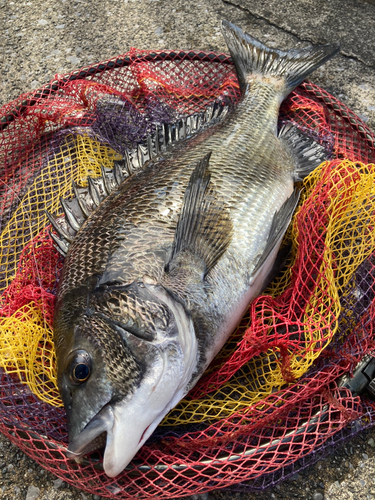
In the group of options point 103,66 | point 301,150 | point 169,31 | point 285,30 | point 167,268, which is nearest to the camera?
point 167,268

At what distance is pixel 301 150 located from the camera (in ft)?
9.30

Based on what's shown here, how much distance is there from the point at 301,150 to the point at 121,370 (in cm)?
199

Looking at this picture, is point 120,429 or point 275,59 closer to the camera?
point 120,429

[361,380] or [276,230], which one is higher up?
[276,230]

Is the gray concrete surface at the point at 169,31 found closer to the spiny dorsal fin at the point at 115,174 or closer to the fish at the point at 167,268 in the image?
the fish at the point at 167,268

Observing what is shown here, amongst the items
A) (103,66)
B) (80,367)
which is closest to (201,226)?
(80,367)

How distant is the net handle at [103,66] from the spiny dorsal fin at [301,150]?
3.33ft

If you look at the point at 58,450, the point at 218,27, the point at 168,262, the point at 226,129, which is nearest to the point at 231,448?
the point at 58,450

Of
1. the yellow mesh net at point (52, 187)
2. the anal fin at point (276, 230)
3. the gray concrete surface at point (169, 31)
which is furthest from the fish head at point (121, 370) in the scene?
the gray concrete surface at point (169, 31)

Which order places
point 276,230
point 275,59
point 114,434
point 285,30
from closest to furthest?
point 114,434 → point 276,230 → point 275,59 → point 285,30

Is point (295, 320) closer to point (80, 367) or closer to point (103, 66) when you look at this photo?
point (80, 367)

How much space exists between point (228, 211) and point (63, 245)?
3.02ft

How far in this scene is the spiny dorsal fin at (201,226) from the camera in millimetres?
2018

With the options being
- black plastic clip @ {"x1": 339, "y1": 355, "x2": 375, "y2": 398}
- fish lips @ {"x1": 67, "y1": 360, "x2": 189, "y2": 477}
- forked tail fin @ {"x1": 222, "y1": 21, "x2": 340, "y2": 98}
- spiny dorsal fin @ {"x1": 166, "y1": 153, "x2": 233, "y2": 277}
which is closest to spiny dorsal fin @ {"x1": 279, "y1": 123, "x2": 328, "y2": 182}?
forked tail fin @ {"x1": 222, "y1": 21, "x2": 340, "y2": 98}
